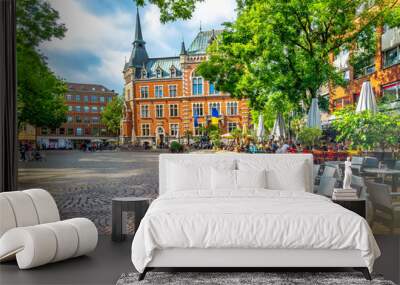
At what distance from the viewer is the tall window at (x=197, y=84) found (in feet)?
22.8

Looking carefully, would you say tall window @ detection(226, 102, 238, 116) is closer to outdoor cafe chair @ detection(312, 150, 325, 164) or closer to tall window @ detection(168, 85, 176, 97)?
tall window @ detection(168, 85, 176, 97)

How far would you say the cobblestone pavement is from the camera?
678cm

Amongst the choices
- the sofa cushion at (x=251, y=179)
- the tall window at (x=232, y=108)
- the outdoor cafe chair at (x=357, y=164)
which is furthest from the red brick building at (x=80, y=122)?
the outdoor cafe chair at (x=357, y=164)

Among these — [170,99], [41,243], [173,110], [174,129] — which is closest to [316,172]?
[174,129]

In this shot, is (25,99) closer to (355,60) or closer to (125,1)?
(125,1)

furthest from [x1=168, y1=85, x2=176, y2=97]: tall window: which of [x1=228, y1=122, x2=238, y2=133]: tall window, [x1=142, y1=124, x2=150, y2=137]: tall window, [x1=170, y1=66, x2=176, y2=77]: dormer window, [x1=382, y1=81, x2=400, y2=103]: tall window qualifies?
[x1=382, y1=81, x2=400, y2=103]: tall window

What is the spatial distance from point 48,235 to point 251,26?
403cm

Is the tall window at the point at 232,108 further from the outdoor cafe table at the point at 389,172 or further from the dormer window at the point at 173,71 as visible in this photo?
the outdoor cafe table at the point at 389,172

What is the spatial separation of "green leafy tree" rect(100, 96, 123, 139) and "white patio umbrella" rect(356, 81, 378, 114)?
3.33 metres

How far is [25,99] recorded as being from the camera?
22.1 ft

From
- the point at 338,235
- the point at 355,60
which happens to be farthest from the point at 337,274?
the point at 355,60

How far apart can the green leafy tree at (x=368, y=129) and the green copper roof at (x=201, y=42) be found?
2.00m

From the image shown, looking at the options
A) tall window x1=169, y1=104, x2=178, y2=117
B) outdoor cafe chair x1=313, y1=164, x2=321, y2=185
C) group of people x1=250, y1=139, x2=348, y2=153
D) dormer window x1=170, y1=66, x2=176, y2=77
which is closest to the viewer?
outdoor cafe chair x1=313, y1=164, x2=321, y2=185

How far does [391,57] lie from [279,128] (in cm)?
168
